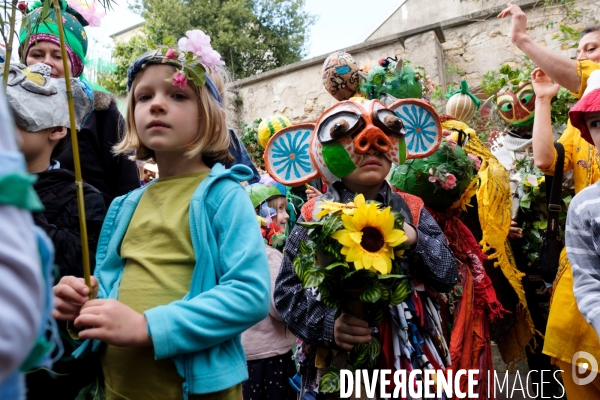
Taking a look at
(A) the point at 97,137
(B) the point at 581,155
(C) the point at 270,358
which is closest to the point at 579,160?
(B) the point at 581,155

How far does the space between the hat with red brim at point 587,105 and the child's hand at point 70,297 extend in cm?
174

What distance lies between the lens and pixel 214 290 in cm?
137

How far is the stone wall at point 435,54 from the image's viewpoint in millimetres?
7473

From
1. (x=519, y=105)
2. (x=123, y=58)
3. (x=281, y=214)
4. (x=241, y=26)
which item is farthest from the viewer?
(x=241, y=26)

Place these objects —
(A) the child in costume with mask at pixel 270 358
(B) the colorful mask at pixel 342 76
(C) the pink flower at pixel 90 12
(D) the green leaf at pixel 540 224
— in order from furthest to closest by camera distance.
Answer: (B) the colorful mask at pixel 342 76
(D) the green leaf at pixel 540 224
(A) the child in costume with mask at pixel 270 358
(C) the pink flower at pixel 90 12

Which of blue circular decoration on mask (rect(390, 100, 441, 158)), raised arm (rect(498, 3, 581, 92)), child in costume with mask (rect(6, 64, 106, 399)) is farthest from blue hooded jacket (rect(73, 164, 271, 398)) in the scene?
raised arm (rect(498, 3, 581, 92))

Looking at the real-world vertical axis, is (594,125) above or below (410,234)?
above

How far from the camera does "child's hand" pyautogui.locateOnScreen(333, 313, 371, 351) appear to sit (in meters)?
1.74

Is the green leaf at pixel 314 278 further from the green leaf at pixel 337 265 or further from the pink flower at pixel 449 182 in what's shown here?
the pink flower at pixel 449 182

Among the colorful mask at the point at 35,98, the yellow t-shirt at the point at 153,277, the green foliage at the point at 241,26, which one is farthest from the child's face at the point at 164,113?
the green foliage at the point at 241,26

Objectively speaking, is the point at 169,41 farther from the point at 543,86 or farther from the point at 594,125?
the point at 543,86

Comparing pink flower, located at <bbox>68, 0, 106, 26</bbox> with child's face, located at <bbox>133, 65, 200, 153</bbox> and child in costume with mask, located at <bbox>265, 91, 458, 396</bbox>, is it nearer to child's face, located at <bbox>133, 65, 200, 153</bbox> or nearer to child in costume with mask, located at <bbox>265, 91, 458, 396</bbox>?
child's face, located at <bbox>133, 65, 200, 153</bbox>

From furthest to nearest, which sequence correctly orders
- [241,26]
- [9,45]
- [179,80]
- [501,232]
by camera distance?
[241,26] → [501,232] → [179,80] → [9,45]

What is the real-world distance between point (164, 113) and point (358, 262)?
0.74m
